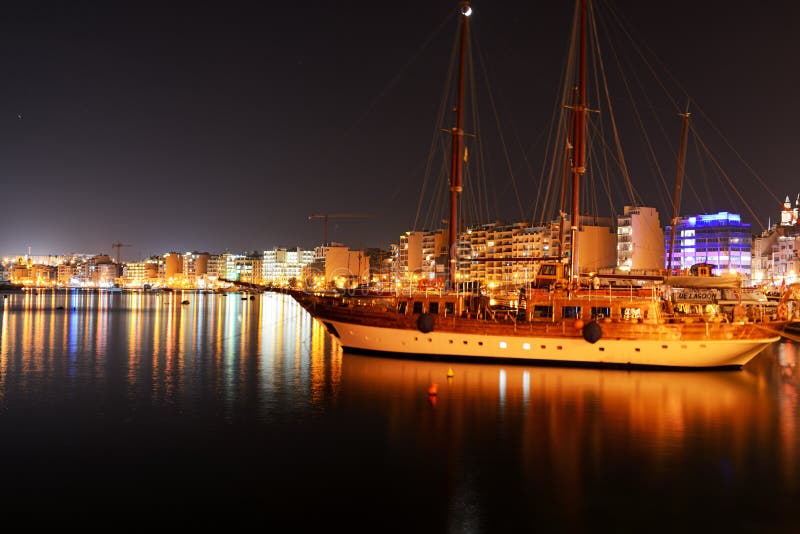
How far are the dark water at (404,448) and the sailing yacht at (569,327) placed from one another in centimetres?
121

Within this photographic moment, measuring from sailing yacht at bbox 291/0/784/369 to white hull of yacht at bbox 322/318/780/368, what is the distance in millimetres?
52

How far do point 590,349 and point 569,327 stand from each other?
155 centimetres

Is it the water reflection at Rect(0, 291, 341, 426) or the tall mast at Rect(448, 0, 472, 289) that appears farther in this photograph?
the tall mast at Rect(448, 0, 472, 289)

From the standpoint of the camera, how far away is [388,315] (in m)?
39.2

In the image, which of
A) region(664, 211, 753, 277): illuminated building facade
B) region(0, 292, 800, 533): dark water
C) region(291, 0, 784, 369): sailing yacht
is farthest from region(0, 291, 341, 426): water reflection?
region(664, 211, 753, 277): illuminated building facade

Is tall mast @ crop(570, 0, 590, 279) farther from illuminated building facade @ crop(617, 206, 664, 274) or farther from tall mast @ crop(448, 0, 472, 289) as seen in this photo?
illuminated building facade @ crop(617, 206, 664, 274)

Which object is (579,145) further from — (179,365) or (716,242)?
(716,242)

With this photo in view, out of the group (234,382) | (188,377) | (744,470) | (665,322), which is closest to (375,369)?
(234,382)

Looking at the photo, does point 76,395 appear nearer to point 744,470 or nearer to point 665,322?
point 744,470

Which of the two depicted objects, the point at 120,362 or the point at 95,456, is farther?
the point at 120,362

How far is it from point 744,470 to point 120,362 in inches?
1401

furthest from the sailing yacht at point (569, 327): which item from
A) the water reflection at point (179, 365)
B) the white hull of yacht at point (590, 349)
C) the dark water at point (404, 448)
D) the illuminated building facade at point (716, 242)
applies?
the illuminated building facade at point (716, 242)

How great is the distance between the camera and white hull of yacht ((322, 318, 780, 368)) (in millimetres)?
35031

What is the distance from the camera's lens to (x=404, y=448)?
21.4m
